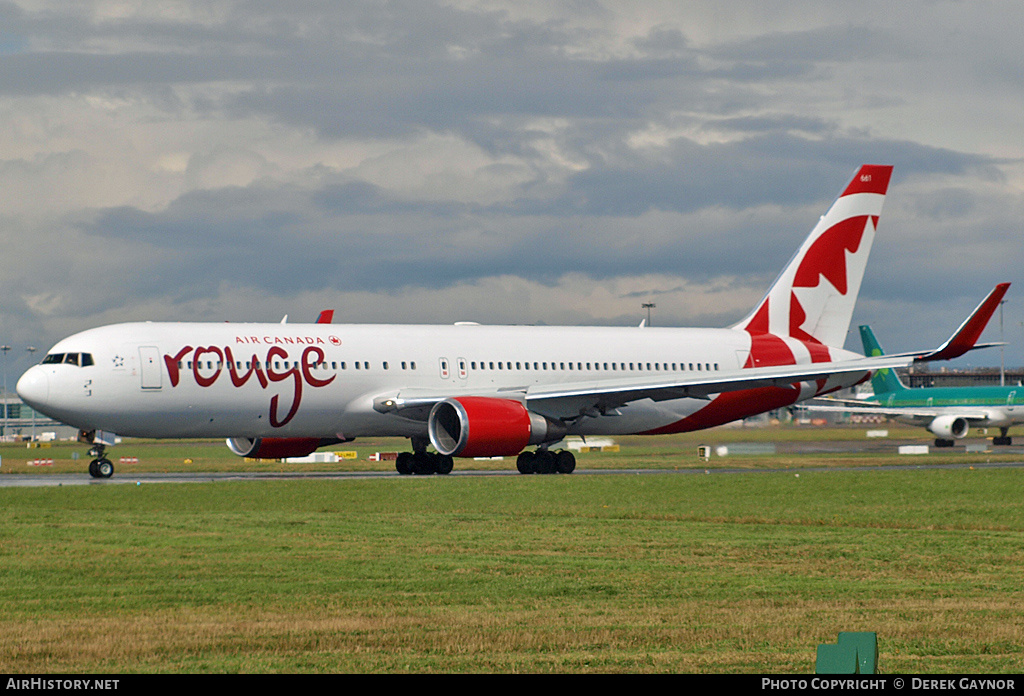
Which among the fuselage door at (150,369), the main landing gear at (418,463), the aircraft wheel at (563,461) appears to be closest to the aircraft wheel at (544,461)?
the aircraft wheel at (563,461)

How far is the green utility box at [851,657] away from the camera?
7.68 meters

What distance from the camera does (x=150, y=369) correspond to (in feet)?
114

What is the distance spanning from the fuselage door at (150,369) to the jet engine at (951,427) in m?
47.9

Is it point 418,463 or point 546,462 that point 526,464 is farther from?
point 418,463

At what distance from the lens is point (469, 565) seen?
17.9 m

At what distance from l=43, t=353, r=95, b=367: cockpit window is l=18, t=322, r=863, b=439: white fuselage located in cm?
4

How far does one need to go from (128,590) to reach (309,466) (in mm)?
31751

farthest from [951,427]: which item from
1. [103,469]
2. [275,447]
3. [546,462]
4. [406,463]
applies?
[103,469]

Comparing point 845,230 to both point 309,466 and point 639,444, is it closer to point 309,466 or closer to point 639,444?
point 639,444

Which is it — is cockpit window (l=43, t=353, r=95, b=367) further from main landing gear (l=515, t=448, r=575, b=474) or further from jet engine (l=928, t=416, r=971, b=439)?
jet engine (l=928, t=416, r=971, b=439)

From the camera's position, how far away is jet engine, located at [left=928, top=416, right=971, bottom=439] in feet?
229

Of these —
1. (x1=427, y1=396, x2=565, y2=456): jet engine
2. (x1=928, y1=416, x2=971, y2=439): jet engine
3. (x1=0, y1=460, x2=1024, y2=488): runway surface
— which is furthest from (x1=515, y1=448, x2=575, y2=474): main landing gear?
(x1=928, y1=416, x2=971, y2=439): jet engine

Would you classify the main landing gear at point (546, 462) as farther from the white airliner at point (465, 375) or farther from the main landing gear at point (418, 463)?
the main landing gear at point (418, 463)

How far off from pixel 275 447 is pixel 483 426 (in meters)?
8.32
